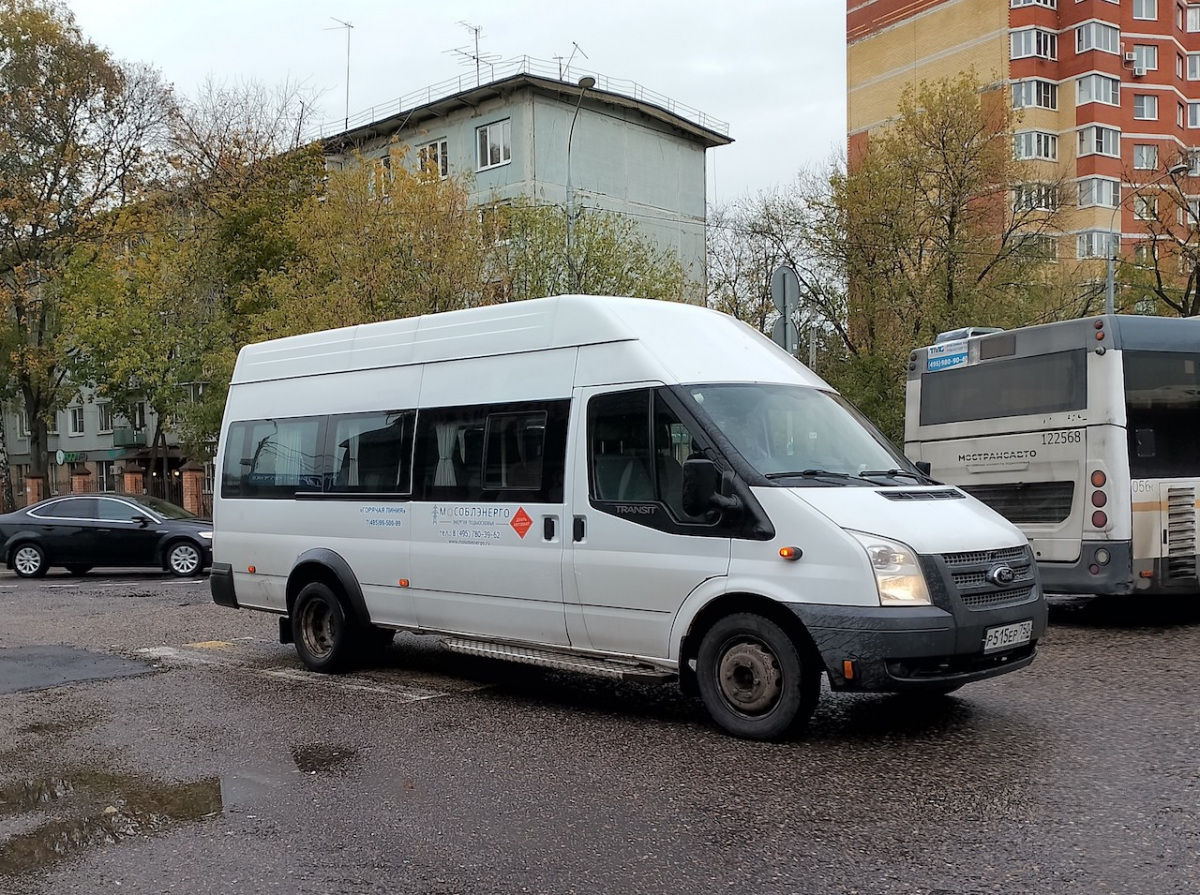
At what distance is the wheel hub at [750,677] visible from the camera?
6.39 m

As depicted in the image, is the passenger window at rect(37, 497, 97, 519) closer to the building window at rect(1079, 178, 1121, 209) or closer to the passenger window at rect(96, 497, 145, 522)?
the passenger window at rect(96, 497, 145, 522)

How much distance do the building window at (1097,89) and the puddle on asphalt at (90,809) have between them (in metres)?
58.4

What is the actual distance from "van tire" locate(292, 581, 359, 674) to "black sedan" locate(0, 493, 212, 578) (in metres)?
10.9

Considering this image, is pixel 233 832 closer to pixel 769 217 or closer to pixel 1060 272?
pixel 769 217

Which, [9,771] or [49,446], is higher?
[49,446]

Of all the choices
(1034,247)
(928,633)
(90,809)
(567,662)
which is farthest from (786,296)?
(1034,247)

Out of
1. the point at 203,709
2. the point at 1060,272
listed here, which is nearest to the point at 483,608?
the point at 203,709

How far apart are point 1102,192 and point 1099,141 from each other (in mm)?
2442

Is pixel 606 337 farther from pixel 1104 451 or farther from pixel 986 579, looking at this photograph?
pixel 1104 451

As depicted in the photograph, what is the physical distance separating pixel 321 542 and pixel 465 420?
1.83m

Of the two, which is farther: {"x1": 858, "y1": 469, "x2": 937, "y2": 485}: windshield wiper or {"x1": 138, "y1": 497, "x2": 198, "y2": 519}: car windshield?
{"x1": 138, "y1": 497, "x2": 198, "y2": 519}: car windshield

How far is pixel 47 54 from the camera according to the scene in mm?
38125

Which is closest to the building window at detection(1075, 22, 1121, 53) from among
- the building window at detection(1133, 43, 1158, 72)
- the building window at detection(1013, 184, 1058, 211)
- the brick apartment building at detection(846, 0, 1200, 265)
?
the brick apartment building at detection(846, 0, 1200, 265)

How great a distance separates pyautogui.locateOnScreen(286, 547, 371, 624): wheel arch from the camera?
345 inches
